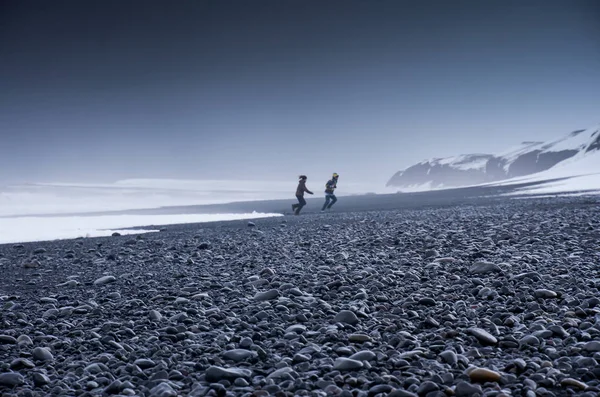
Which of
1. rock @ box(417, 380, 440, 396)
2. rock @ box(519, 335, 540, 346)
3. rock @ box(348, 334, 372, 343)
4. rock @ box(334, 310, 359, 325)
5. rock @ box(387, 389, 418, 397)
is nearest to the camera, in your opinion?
rock @ box(387, 389, 418, 397)

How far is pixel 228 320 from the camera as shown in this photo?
571 centimetres

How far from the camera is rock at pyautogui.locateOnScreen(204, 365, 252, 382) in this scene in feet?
13.0

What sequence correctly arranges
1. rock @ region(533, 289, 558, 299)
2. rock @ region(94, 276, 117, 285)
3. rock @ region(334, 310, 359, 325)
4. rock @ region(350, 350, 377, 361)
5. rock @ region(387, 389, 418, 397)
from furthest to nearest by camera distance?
rock @ region(94, 276, 117, 285) → rock @ region(533, 289, 558, 299) → rock @ region(334, 310, 359, 325) → rock @ region(350, 350, 377, 361) → rock @ region(387, 389, 418, 397)

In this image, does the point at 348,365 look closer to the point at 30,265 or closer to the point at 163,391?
the point at 163,391

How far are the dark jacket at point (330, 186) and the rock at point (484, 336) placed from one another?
27.2 m

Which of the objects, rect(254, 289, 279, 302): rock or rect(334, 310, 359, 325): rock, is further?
rect(254, 289, 279, 302): rock

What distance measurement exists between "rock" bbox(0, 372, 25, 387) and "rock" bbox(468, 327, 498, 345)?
4196 mm

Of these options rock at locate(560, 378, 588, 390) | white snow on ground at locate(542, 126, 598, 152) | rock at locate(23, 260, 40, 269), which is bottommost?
rock at locate(560, 378, 588, 390)

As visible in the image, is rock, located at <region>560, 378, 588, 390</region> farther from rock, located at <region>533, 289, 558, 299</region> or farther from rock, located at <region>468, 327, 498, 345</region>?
rock, located at <region>533, 289, 558, 299</region>

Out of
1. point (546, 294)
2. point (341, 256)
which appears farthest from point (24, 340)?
point (341, 256)

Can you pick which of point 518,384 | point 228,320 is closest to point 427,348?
point 518,384

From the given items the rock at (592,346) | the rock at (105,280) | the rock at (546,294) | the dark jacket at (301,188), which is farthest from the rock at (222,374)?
the dark jacket at (301,188)

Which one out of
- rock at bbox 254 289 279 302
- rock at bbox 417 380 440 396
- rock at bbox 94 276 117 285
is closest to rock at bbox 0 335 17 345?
rock at bbox 254 289 279 302

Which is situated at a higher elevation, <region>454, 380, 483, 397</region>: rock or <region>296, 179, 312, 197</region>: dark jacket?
<region>296, 179, 312, 197</region>: dark jacket
